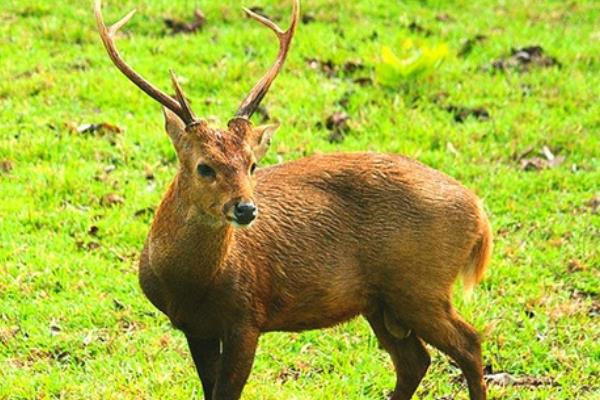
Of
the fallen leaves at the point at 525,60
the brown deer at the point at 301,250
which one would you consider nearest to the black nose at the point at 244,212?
the brown deer at the point at 301,250

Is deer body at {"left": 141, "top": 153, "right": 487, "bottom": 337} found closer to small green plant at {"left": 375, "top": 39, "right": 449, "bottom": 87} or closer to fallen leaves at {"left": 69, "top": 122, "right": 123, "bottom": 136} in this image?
fallen leaves at {"left": 69, "top": 122, "right": 123, "bottom": 136}

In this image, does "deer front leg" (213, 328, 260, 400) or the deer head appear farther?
"deer front leg" (213, 328, 260, 400)

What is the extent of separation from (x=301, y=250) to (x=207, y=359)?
59cm

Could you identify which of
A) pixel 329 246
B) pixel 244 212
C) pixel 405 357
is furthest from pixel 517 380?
pixel 244 212

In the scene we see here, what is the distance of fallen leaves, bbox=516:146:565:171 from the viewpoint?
7.42 metres

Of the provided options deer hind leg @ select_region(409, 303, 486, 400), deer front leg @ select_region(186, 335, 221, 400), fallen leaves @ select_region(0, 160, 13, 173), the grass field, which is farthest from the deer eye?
fallen leaves @ select_region(0, 160, 13, 173)

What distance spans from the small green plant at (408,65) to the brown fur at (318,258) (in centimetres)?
340

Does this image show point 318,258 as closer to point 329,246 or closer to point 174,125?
point 329,246

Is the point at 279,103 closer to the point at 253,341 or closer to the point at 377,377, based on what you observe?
the point at 377,377

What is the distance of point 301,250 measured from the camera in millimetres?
4637

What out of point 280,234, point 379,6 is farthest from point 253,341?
point 379,6

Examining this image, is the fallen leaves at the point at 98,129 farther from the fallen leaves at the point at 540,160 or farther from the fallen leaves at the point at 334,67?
the fallen leaves at the point at 540,160

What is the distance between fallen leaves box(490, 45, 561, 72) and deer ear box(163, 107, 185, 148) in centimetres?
502

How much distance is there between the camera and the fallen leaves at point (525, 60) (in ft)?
29.1
